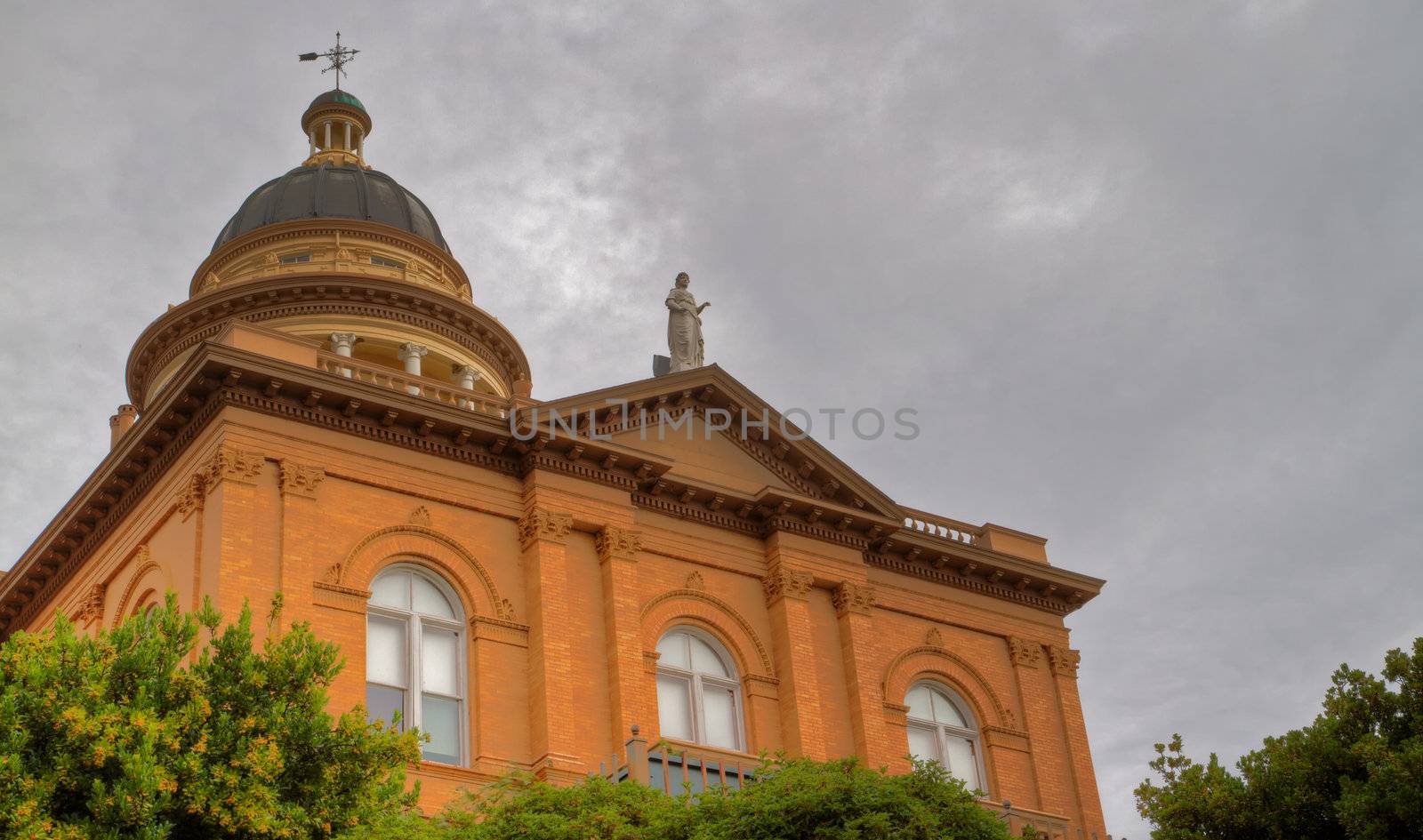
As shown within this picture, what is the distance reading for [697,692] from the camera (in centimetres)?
3103

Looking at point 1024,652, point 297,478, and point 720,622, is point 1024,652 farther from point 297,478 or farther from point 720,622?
point 297,478

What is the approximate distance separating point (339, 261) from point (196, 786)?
90.9ft

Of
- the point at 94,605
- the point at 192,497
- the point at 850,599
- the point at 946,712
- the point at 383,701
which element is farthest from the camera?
the point at 946,712

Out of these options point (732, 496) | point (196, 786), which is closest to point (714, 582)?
point (732, 496)

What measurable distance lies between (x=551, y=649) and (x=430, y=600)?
2.06 metres

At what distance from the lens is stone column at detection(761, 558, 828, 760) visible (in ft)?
102

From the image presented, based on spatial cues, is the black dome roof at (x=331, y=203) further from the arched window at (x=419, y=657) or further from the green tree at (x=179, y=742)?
the green tree at (x=179, y=742)

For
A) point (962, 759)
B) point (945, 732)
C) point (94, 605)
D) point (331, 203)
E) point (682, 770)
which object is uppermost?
point (331, 203)

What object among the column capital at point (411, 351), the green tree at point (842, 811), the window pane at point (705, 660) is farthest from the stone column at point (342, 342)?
the green tree at point (842, 811)

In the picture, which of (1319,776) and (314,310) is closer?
(1319,776)

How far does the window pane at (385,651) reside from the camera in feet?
90.7

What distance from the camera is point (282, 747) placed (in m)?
18.7

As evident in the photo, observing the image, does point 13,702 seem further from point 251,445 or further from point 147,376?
point 147,376

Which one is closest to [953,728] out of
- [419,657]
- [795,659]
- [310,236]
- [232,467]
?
[795,659]
